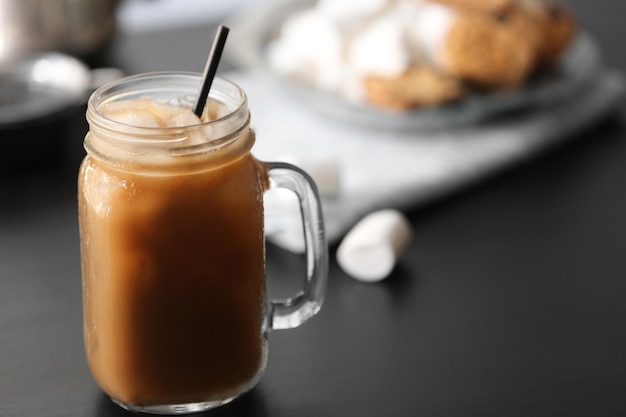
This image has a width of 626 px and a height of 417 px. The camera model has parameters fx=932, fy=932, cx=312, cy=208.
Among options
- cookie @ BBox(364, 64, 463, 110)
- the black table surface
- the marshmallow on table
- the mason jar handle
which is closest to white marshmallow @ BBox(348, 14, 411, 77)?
cookie @ BBox(364, 64, 463, 110)

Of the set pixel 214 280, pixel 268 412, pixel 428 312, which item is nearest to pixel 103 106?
pixel 214 280

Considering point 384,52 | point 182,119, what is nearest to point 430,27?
point 384,52

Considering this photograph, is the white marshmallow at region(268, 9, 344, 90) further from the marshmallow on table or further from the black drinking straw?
the black drinking straw

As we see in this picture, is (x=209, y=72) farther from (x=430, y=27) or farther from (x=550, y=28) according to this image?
(x=550, y=28)

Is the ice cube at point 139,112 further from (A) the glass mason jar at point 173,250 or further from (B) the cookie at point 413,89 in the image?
(B) the cookie at point 413,89

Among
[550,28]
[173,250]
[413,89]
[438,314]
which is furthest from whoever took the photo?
[550,28]

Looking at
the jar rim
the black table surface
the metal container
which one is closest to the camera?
the jar rim

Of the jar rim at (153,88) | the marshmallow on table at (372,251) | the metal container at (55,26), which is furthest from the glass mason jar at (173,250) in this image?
the metal container at (55,26)

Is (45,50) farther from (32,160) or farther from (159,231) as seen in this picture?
(159,231)
